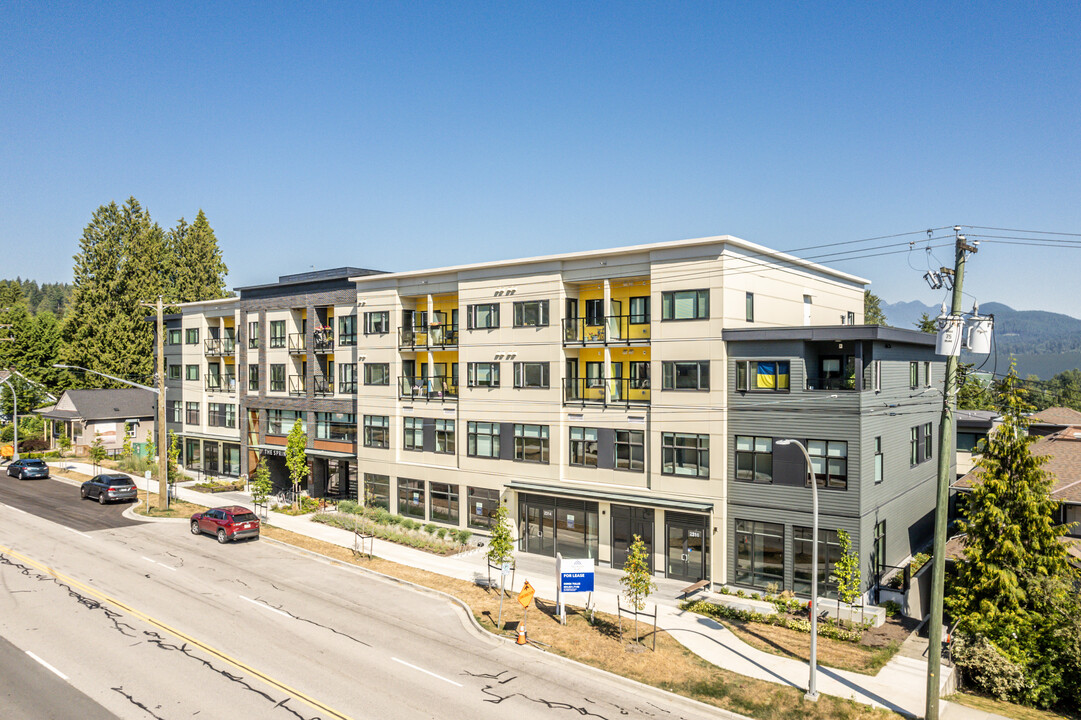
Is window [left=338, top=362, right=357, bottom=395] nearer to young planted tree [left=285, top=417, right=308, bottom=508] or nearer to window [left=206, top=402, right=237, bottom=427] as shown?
young planted tree [left=285, top=417, right=308, bottom=508]

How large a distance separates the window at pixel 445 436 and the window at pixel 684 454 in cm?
1326

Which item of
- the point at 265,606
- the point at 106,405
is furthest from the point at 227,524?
the point at 106,405

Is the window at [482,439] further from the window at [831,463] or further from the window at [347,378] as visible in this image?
the window at [831,463]

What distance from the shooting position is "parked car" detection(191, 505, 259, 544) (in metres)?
35.7

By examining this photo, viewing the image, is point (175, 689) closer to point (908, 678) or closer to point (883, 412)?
point (908, 678)

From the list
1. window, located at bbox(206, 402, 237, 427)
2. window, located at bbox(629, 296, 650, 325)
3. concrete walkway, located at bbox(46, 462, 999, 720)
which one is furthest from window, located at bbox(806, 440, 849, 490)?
window, located at bbox(206, 402, 237, 427)

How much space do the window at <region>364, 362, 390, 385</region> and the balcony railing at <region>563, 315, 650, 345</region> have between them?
1328 cm

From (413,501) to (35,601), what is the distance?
19.1 m

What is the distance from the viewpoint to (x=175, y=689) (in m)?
18.5

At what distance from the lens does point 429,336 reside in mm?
40938

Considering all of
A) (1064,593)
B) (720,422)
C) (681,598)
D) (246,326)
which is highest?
(246,326)

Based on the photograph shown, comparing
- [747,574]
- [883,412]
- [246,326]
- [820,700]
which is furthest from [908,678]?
[246,326]

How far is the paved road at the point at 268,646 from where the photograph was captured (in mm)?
18031

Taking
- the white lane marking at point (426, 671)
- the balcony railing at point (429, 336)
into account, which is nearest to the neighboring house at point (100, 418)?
the balcony railing at point (429, 336)
